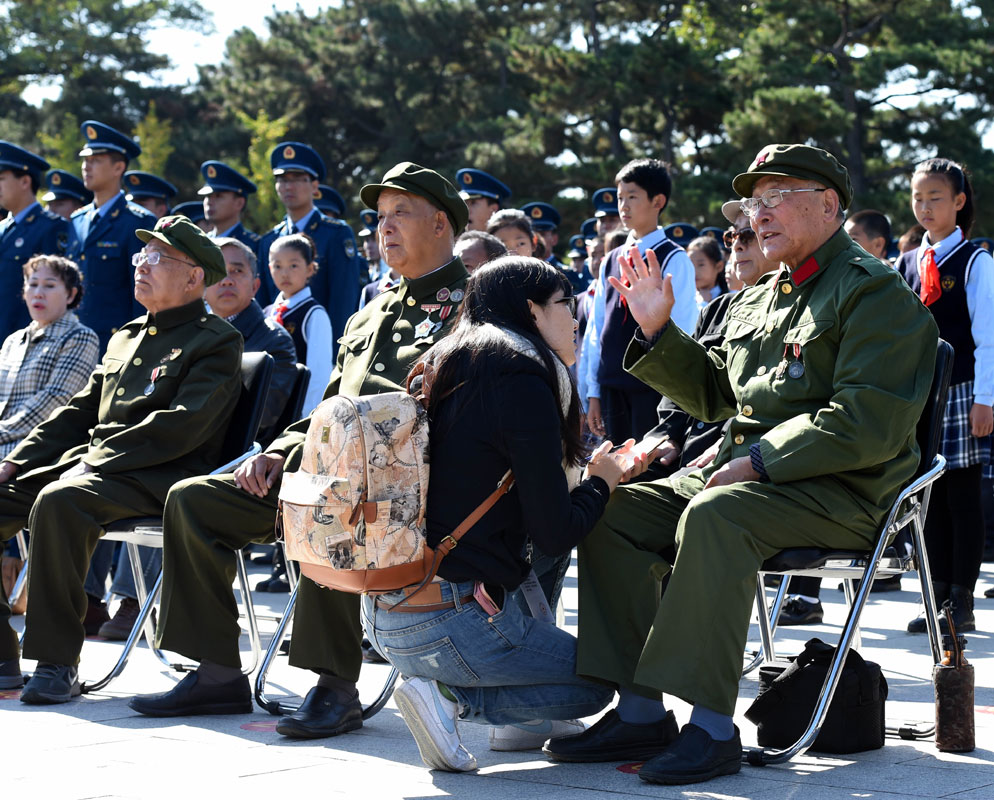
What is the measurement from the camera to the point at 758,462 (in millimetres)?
4082

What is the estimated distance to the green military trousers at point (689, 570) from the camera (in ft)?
12.4

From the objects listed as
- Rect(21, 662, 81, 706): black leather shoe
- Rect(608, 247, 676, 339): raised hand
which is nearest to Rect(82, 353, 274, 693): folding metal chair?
Rect(21, 662, 81, 706): black leather shoe

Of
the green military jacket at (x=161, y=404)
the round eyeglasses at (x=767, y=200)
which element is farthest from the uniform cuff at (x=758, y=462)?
the green military jacket at (x=161, y=404)

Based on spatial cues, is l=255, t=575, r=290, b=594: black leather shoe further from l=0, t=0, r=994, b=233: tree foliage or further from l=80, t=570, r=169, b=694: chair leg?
l=0, t=0, r=994, b=233: tree foliage

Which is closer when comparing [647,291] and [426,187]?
[647,291]

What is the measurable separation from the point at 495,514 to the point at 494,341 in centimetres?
49

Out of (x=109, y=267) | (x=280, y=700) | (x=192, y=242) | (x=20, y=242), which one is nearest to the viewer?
(x=280, y=700)

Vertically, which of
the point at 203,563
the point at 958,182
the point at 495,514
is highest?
the point at 958,182

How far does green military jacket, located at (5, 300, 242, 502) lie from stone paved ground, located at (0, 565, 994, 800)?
907 mm

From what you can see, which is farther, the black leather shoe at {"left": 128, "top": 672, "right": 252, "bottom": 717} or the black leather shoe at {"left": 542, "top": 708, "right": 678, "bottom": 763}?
the black leather shoe at {"left": 128, "top": 672, "right": 252, "bottom": 717}

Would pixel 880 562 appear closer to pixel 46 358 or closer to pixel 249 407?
pixel 249 407

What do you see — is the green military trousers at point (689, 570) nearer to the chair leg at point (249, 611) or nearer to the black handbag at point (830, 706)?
the black handbag at point (830, 706)

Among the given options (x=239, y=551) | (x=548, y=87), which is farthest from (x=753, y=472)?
(x=548, y=87)

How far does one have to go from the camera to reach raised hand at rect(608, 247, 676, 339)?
14.5 feet
